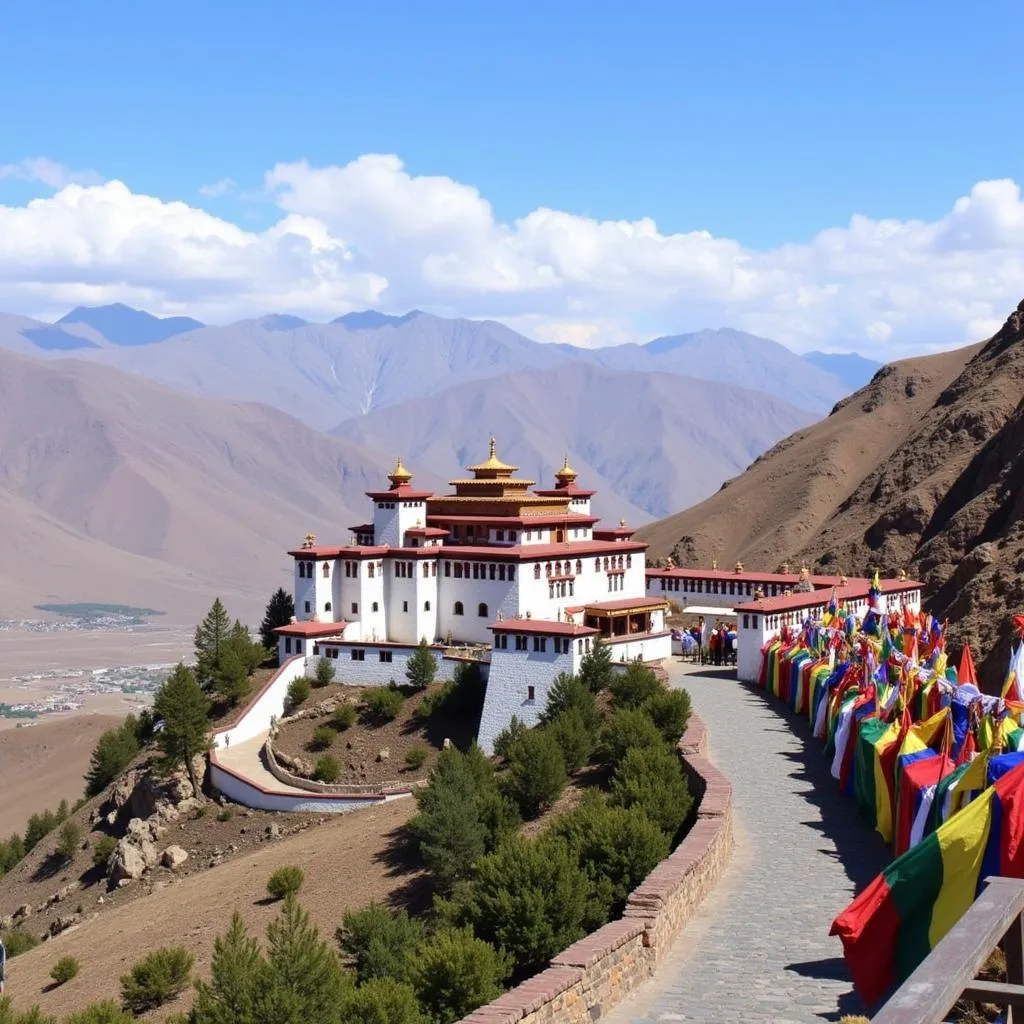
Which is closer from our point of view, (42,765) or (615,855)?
(615,855)

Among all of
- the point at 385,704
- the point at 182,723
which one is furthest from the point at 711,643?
the point at 182,723

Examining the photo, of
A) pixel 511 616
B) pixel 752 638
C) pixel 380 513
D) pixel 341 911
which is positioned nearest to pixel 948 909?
pixel 341 911

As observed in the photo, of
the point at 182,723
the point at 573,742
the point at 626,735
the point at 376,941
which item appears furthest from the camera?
the point at 182,723

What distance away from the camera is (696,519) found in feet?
309

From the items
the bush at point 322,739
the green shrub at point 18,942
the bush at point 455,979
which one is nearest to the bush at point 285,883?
the green shrub at point 18,942

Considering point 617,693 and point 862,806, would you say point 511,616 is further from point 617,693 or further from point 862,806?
point 862,806

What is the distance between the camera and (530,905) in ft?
55.8

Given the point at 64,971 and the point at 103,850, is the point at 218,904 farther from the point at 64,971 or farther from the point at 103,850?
the point at 103,850

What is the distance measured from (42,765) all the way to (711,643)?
5802cm

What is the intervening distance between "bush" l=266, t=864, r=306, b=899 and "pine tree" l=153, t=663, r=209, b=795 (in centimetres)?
1202

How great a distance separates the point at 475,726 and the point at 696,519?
55832 mm

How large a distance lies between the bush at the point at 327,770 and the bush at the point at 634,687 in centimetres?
798

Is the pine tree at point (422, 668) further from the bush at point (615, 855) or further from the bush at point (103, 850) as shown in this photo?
the bush at point (615, 855)

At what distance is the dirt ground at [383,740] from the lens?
38656 mm
